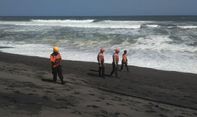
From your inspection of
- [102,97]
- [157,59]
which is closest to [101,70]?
[102,97]

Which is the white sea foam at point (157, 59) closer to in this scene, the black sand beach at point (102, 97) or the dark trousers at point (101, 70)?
the black sand beach at point (102, 97)

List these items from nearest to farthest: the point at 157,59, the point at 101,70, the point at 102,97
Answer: the point at 102,97 < the point at 101,70 < the point at 157,59

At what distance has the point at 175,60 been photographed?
62.4 feet

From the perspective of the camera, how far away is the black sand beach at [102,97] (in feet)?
23.7

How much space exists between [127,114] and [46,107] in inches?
65.9

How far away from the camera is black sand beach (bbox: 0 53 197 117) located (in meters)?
7.21

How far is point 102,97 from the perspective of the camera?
362 inches

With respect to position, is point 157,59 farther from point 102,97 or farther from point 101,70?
point 102,97

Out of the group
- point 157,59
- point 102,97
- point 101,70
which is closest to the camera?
point 102,97

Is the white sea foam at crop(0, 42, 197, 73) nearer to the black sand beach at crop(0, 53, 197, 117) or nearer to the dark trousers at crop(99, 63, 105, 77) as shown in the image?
the black sand beach at crop(0, 53, 197, 117)

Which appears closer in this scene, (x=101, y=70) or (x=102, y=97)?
(x=102, y=97)

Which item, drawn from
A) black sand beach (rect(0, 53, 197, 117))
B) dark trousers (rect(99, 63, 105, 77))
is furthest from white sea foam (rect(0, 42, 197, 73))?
dark trousers (rect(99, 63, 105, 77))

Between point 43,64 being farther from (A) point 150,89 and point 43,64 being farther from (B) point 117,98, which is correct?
(B) point 117,98

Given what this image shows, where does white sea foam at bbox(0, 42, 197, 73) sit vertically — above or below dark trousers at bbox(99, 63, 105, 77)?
below
